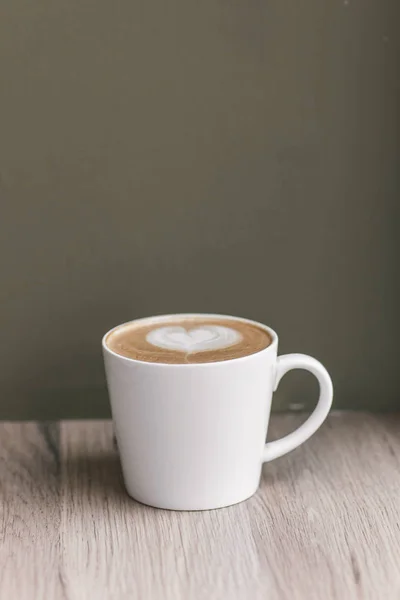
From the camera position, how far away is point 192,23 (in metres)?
0.67

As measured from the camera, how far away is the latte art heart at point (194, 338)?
62 cm

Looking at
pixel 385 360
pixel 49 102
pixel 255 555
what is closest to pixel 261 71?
pixel 49 102

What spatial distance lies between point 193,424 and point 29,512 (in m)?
0.14

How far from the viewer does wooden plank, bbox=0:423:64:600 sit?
0.52 m

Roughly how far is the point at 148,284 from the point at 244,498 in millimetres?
212

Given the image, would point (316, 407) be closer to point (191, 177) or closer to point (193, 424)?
point (193, 424)

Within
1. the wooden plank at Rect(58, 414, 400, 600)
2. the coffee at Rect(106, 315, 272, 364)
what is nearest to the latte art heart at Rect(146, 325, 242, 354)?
the coffee at Rect(106, 315, 272, 364)

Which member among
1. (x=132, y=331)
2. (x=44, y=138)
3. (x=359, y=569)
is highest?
(x=44, y=138)

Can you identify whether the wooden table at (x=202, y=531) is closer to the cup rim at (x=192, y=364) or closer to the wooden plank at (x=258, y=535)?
the wooden plank at (x=258, y=535)

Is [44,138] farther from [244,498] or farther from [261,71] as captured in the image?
[244,498]

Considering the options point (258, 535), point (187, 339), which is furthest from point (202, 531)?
point (187, 339)

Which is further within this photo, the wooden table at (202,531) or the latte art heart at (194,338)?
the latte art heart at (194,338)

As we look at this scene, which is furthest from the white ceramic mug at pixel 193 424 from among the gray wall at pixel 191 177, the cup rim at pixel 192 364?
the gray wall at pixel 191 177

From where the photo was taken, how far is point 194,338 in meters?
0.64
